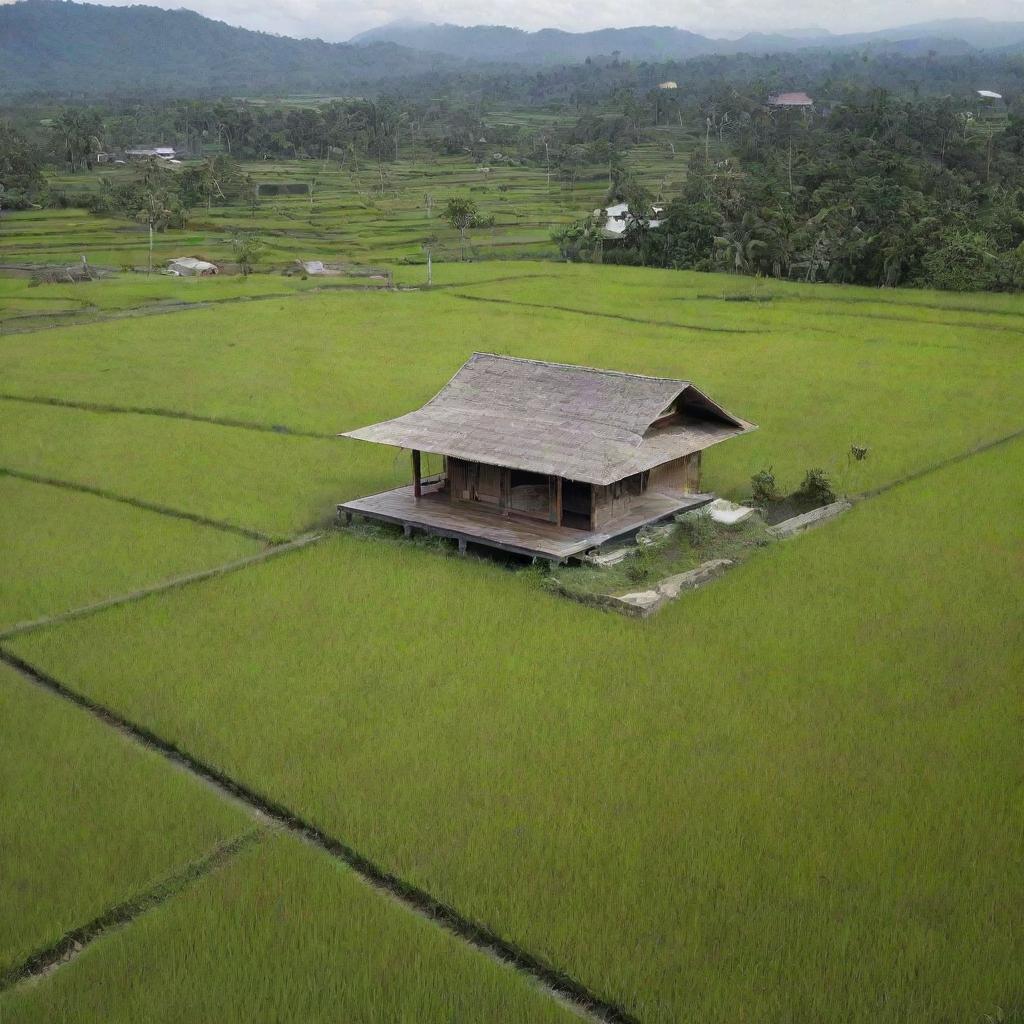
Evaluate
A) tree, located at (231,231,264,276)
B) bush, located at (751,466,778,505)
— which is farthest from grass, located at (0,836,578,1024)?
tree, located at (231,231,264,276)

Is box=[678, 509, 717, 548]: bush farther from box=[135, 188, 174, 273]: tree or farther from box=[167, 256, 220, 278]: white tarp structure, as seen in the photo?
box=[135, 188, 174, 273]: tree

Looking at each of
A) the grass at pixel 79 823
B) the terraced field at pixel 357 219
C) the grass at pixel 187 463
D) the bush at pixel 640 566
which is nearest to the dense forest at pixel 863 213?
the terraced field at pixel 357 219

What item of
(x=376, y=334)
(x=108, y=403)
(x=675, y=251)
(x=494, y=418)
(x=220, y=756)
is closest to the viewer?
(x=220, y=756)

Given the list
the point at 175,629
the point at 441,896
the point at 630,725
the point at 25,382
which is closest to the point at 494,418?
the point at 175,629

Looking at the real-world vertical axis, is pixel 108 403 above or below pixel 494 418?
below

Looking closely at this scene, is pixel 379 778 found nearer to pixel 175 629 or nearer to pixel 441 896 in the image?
pixel 441 896

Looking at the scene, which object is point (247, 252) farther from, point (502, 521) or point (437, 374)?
point (502, 521)
